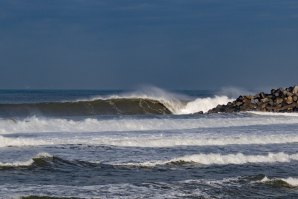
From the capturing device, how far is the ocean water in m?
13.0

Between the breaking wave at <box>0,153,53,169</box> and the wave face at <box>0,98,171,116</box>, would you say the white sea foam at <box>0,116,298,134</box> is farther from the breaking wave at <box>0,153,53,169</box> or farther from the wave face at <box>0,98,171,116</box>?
the wave face at <box>0,98,171,116</box>

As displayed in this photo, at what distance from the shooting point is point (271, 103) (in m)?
39.4

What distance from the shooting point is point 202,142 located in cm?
2170

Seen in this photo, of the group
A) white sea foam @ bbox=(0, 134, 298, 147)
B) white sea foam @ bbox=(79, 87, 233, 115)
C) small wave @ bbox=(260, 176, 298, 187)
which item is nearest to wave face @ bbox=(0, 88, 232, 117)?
white sea foam @ bbox=(79, 87, 233, 115)

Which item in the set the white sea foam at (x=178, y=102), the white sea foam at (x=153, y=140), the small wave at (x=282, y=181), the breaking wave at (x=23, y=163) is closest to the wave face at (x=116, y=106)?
the white sea foam at (x=178, y=102)

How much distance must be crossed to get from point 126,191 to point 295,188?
3.53m

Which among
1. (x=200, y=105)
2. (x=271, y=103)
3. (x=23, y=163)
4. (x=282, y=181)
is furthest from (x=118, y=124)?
(x=200, y=105)

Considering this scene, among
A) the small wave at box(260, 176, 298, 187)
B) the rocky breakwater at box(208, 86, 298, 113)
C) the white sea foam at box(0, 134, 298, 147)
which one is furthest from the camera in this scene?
the rocky breakwater at box(208, 86, 298, 113)

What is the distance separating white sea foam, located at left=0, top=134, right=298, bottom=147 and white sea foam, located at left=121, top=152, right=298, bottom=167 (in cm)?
369

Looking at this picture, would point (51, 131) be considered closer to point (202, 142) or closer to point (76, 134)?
point (76, 134)

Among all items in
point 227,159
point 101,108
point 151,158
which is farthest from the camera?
point 101,108

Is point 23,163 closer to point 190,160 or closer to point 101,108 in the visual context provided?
point 190,160

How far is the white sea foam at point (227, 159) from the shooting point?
54.7 feet

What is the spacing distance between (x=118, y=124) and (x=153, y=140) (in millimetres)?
7094
